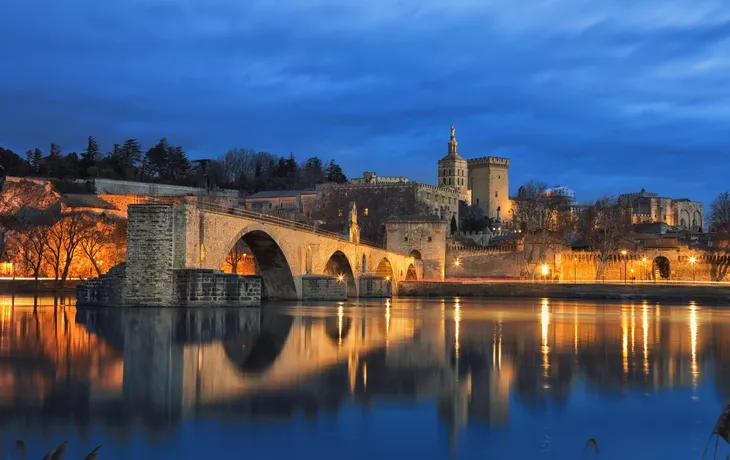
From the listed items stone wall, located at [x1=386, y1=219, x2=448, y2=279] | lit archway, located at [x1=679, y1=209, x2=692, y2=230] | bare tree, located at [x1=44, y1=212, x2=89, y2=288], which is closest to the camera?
bare tree, located at [x1=44, y1=212, x2=89, y2=288]

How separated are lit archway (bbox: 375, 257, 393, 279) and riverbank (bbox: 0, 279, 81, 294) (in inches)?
962

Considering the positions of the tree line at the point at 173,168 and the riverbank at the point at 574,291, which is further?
the tree line at the point at 173,168

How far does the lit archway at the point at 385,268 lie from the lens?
67.5m

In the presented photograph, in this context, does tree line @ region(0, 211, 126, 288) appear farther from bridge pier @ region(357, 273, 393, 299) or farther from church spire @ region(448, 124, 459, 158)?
church spire @ region(448, 124, 459, 158)

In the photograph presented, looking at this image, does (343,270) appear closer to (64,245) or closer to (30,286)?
(64,245)

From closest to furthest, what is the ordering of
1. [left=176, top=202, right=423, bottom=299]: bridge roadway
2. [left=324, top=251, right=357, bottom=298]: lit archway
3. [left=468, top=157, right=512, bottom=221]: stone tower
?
[left=176, top=202, right=423, bottom=299]: bridge roadway < [left=324, top=251, right=357, bottom=298]: lit archway < [left=468, top=157, right=512, bottom=221]: stone tower

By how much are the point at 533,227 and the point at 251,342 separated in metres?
73.8

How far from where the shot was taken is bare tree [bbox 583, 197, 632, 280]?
7562 cm

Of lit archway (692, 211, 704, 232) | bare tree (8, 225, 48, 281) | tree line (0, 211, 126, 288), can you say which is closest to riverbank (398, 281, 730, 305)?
tree line (0, 211, 126, 288)

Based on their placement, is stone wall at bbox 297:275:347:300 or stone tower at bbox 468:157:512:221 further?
stone tower at bbox 468:157:512:221

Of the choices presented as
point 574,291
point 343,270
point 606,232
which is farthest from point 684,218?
point 343,270

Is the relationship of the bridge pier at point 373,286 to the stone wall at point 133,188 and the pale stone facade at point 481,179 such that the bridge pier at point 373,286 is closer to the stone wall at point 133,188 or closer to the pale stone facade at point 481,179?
the stone wall at point 133,188

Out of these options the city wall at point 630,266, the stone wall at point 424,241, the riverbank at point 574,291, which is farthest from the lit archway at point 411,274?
the riverbank at point 574,291

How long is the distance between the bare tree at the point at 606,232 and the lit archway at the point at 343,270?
91.0 feet
